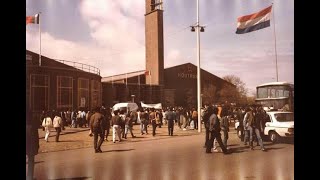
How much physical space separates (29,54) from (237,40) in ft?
14.0

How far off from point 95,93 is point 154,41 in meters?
1.70

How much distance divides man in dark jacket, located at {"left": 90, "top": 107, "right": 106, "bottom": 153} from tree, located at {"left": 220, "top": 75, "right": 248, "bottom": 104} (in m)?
2.61

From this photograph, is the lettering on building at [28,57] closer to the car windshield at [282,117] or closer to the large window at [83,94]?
the large window at [83,94]

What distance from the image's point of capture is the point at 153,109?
7164 millimetres

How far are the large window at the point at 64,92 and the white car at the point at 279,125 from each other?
14.1ft

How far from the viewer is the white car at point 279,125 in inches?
283

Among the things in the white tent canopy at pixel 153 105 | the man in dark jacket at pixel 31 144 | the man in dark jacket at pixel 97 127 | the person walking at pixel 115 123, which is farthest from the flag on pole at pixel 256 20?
the man in dark jacket at pixel 31 144

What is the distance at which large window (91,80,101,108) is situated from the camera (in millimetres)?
6656

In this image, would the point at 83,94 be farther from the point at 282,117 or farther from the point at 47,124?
the point at 282,117

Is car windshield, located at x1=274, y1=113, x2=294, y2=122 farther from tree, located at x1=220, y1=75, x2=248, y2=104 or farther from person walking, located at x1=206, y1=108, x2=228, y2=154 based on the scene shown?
person walking, located at x1=206, y1=108, x2=228, y2=154

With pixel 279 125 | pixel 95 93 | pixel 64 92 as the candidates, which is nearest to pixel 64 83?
pixel 64 92

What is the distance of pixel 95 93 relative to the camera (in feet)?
21.9
